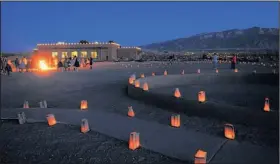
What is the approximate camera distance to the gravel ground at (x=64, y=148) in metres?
Answer: 5.02

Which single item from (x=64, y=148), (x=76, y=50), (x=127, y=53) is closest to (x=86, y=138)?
(x=64, y=148)

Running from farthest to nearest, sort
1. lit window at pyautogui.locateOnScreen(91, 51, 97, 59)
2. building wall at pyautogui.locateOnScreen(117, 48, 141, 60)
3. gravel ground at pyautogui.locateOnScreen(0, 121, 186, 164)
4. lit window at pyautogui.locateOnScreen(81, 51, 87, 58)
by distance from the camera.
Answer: building wall at pyautogui.locateOnScreen(117, 48, 141, 60)
lit window at pyautogui.locateOnScreen(91, 51, 97, 59)
lit window at pyautogui.locateOnScreen(81, 51, 87, 58)
gravel ground at pyautogui.locateOnScreen(0, 121, 186, 164)

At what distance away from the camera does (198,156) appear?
4594 mm

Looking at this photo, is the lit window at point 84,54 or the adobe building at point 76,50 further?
the lit window at point 84,54

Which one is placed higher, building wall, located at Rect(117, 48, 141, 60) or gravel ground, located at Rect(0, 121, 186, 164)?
building wall, located at Rect(117, 48, 141, 60)

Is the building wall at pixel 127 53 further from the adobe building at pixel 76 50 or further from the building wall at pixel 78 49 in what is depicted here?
the building wall at pixel 78 49

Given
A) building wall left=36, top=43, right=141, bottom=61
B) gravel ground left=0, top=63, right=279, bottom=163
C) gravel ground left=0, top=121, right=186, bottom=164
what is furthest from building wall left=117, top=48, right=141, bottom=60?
gravel ground left=0, top=121, right=186, bottom=164

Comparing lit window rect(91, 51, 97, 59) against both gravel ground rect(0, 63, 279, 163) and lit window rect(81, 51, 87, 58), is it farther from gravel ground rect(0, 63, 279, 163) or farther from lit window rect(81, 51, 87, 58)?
gravel ground rect(0, 63, 279, 163)

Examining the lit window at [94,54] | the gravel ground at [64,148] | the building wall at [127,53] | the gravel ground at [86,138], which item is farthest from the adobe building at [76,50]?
the gravel ground at [64,148]

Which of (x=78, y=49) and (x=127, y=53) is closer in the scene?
(x=78, y=49)

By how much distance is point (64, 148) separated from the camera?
18.0 ft

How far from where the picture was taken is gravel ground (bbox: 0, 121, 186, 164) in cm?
502

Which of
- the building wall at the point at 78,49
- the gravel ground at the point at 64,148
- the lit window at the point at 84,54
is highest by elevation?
the building wall at the point at 78,49

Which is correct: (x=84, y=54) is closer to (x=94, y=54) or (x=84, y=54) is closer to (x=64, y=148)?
(x=94, y=54)
